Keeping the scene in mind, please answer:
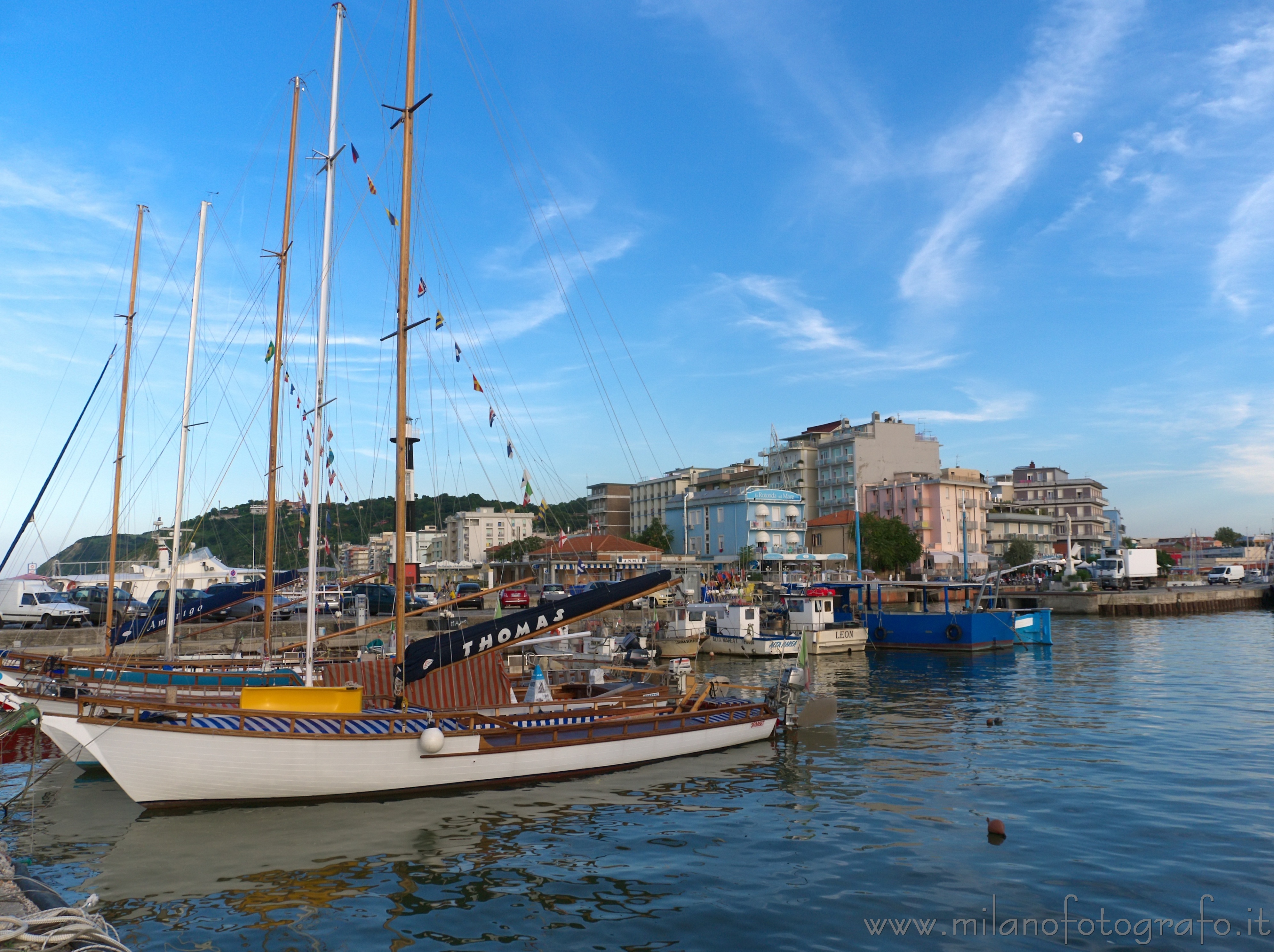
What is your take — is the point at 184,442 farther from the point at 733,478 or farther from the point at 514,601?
the point at 733,478

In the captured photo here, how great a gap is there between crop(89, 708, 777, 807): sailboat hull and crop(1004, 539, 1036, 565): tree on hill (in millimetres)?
114068

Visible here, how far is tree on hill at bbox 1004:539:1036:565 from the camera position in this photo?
116625 mm

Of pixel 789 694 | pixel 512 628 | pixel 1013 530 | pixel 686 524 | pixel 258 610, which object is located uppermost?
pixel 686 524

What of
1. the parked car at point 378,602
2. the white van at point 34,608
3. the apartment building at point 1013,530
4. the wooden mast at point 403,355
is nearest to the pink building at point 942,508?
the apartment building at point 1013,530

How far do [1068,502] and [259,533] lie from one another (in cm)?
14599

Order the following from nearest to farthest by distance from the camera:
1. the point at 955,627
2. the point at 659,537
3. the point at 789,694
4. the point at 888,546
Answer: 1. the point at 789,694
2. the point at 955,627
3. the point at 888,546
4. the point at 659,537

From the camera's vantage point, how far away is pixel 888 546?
105 metres

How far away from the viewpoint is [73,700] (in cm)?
1708

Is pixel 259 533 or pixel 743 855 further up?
pixel 259 533

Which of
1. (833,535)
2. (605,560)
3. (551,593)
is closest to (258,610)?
(551,593)

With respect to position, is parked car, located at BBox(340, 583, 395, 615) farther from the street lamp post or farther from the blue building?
the street lamp post

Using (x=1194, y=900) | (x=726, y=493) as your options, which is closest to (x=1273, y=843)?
(x=1194, y=900)

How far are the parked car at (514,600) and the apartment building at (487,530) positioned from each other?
341 feet

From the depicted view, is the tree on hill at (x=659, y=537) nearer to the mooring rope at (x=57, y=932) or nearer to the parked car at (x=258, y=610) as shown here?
the parked car at (x=258, y=610)
